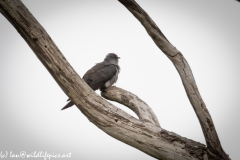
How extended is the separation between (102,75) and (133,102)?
2.21 m

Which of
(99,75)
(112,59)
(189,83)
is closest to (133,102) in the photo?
(189,83)

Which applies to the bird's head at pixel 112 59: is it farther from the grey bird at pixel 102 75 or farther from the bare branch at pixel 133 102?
the bare branch at pixel 133 102

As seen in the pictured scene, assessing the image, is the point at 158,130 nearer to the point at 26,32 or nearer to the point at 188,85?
the point at 188,85

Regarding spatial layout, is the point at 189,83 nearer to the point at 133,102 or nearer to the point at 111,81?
the point at 133,102

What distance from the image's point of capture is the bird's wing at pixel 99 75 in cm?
659

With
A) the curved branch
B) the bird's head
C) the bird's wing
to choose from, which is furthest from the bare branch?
the bird's head

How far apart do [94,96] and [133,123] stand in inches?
20.9

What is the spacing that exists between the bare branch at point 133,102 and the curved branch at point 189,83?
0.81 m

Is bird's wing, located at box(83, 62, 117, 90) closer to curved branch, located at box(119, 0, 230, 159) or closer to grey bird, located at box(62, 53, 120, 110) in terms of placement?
grey bird, located at box(62, 53, 120, 110)

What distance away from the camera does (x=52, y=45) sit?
320 centimetres

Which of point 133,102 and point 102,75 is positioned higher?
point 102,75

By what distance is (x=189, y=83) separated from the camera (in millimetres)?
3121

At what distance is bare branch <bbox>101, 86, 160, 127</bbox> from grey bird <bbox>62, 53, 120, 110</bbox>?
1.23 feet

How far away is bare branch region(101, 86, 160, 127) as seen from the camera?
13.4 feet
